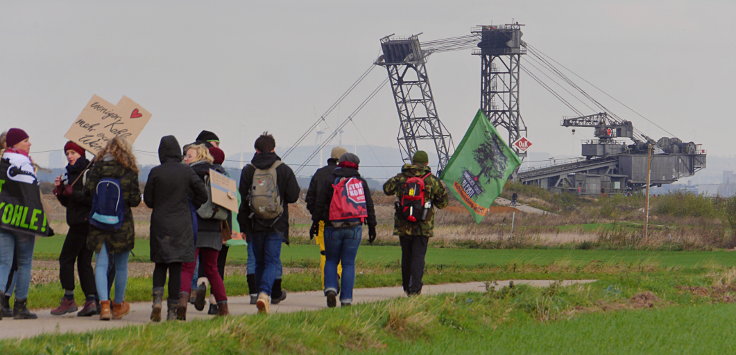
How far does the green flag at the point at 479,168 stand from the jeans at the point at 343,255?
19.8 ft

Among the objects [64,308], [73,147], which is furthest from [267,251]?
[73,147]

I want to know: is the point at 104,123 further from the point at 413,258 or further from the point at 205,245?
the point at 413,258

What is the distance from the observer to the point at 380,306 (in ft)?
40.8

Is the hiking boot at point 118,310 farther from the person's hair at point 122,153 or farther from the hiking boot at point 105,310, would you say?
the person's hair at point 122,153

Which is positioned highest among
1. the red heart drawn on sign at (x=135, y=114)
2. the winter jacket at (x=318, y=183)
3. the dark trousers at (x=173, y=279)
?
the red heart drawn on sign at (x=135, y=114)

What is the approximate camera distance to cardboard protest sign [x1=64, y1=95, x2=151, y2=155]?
12492mm

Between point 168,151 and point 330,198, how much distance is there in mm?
2577

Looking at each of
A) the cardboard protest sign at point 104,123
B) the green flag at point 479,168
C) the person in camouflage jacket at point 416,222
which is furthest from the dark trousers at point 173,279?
the green flag at point 479,168

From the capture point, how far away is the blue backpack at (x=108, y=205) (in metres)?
11.8

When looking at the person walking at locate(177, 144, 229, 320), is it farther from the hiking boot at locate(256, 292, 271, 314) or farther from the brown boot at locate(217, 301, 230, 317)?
the hiking boot at locate(256, 292, 271, 314)

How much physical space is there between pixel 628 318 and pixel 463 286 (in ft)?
17.4

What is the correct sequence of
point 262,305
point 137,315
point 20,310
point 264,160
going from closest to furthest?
1. point 20,310
2. point 262,305
3. point 137,315
4. point 264,160

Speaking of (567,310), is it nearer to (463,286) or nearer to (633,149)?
(463,286)

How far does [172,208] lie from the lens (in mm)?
11648
